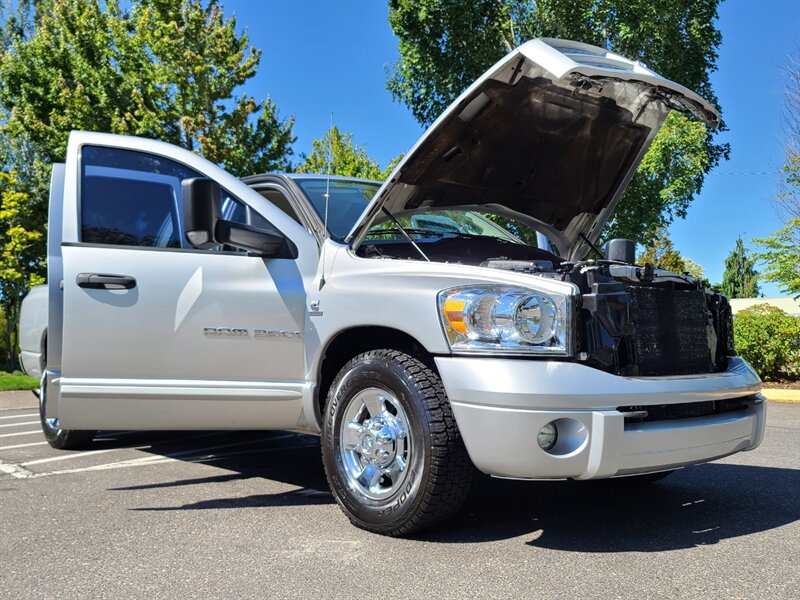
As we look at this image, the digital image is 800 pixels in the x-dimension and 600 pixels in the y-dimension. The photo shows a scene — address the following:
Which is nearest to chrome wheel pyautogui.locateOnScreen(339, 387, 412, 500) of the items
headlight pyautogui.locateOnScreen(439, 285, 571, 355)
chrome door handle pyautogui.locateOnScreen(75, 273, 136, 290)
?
headlight pyautogui.locateOnScreen(439, 285, 571, 355)

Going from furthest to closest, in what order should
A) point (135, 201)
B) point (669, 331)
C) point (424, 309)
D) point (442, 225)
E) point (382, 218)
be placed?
point (442, 225) → point (135, 201) → point (382, 218) → point (669, 331) → point (424, 309)

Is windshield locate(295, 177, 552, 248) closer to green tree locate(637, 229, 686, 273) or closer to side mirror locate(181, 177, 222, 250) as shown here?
side mirror locate(181, 177, 222, 250)

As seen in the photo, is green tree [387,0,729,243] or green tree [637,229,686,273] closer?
green tree [387,0,729,243]

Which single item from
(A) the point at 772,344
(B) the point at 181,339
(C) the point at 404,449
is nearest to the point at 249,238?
(B) the point at 181,339

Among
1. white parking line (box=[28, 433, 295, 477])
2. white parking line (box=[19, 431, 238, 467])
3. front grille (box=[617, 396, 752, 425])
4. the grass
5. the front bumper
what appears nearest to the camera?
the front bumper

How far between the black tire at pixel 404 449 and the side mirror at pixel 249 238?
78 centimetres

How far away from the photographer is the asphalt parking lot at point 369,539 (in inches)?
105

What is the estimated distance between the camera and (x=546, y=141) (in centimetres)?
429

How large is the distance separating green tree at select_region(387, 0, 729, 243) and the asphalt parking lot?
11.0 m

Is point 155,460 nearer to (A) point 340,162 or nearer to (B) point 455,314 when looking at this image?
(B) point 455,314

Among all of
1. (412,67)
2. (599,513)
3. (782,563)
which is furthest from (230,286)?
(412,67)

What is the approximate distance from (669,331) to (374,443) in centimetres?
144

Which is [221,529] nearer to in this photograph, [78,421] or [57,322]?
[78,421]

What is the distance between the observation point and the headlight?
2.95m
